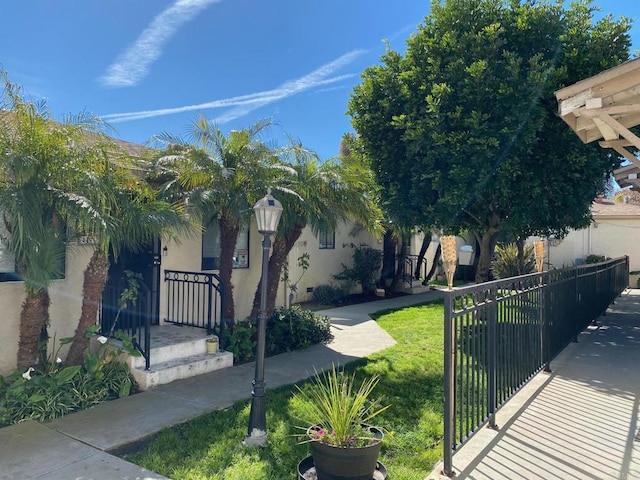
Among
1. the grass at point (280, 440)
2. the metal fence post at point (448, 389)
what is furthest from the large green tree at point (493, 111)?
the metal fence post at point (448, 389)

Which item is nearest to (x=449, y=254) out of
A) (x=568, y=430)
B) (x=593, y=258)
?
(x=568, y=430)

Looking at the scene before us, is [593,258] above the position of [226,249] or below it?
below

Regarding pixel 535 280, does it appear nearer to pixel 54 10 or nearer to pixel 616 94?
pixel 616 94

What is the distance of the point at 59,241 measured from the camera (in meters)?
5.17

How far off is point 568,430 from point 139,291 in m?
→ 5.53

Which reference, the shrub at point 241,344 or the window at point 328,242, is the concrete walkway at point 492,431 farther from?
the window at point 328,242

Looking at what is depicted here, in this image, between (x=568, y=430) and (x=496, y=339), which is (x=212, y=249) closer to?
(x=496, y=339)

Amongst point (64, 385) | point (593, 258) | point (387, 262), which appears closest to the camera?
point (64, 385)

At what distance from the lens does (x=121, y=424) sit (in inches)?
175

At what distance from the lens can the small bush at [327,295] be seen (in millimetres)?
13641

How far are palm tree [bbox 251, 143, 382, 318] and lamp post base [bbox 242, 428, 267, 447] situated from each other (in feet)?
12.1

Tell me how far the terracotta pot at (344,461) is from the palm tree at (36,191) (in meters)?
3.19

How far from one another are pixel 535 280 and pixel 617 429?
1771 millimetres

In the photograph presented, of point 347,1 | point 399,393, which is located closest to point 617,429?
point 399,393
